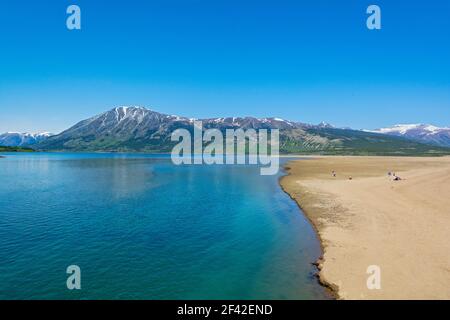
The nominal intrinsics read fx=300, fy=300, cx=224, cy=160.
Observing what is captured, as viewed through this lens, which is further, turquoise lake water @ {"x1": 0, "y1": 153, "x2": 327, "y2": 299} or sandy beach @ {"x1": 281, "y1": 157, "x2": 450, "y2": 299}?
turquoise lake water @ {"x1": 0, "y1": 153, "x2": 327, "y2": 299}

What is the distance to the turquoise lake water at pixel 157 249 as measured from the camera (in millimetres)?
18766

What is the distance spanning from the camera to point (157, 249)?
84.9 feet

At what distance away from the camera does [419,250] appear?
23484mm

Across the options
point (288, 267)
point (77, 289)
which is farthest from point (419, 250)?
point (77, 289)

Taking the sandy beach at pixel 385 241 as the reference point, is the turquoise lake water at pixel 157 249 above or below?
below

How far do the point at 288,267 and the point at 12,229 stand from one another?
92.4 feet

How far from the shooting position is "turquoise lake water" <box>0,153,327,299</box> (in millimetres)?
18766

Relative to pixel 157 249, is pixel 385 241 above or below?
above

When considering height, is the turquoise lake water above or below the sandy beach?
below

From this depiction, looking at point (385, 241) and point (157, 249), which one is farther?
point (385, 241)

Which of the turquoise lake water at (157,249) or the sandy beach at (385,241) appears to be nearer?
the sandy beach at (385,241)

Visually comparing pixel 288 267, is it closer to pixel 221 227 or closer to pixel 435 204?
pixel 221 227
